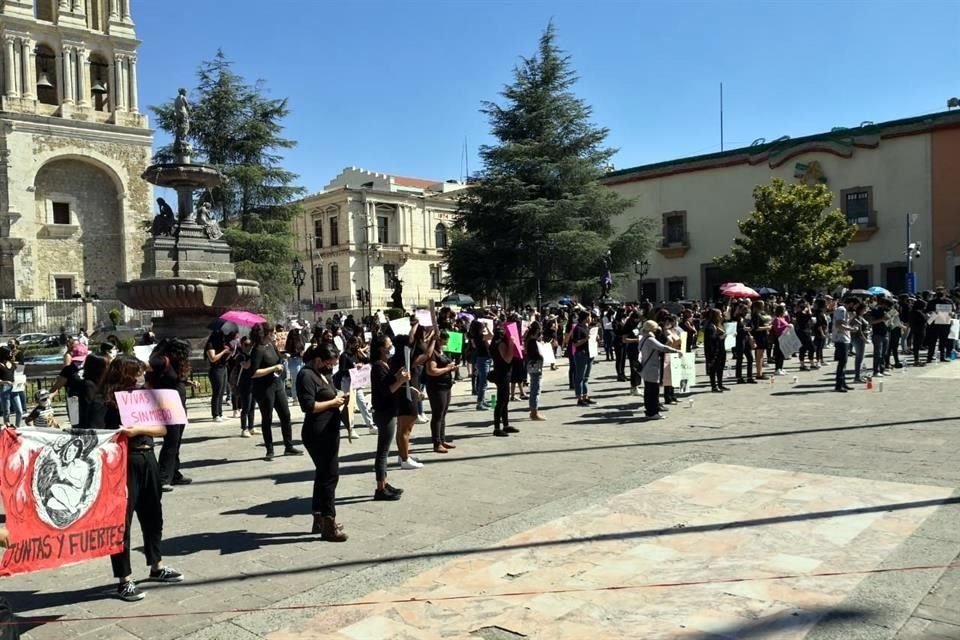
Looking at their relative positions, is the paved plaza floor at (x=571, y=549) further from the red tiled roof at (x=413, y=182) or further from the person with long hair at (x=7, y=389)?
the red tiled roof at (x=413, y=182)

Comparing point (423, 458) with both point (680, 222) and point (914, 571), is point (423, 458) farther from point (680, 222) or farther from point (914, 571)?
point (680, 222)

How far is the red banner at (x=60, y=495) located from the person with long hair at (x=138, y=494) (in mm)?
83

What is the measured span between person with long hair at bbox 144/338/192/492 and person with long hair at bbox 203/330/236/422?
4.12m

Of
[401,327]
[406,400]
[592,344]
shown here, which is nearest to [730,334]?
[592,344]

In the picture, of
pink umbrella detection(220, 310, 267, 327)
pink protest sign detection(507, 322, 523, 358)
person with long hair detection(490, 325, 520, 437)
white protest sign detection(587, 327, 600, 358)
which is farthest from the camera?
white protest sign detection(587, 327, 600, 358)

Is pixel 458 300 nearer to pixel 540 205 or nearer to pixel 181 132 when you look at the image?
pixel 540 205

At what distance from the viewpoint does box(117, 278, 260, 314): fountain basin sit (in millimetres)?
16328

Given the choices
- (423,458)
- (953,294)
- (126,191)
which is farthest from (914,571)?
(126,191)

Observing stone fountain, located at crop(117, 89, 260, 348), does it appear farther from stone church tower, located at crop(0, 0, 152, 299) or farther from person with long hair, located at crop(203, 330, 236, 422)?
stone church tower, located at crop(0, 0, 152, 299)

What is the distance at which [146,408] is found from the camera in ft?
17.9

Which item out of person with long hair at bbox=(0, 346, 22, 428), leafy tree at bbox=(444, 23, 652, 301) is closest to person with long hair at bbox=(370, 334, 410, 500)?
person with long hair at bbox=(0, 346, 22, 428)

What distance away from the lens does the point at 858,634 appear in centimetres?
420

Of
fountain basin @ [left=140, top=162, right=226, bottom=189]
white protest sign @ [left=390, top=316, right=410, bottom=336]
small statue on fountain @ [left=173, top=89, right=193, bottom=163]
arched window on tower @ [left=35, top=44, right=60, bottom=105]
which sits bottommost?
white protest sign @ [left=390, top=316, right=410, bottom=336]

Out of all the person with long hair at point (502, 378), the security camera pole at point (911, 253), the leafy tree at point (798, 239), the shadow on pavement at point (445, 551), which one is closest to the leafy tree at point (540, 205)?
the leafy tree at point (798, 239)
